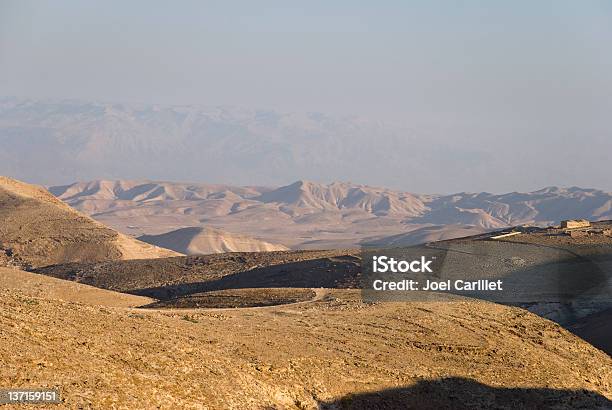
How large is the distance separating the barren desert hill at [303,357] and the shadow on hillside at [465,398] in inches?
1.8

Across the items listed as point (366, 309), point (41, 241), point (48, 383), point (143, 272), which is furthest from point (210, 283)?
point (48, 383)

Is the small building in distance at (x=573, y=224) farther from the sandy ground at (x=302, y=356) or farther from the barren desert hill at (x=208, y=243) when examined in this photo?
the barren desert hill at (x=208, y=243)

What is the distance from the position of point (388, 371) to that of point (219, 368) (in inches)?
232

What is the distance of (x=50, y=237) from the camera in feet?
267

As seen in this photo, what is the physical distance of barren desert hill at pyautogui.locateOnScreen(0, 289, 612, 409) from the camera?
20.4 metres

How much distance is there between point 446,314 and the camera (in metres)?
34.2

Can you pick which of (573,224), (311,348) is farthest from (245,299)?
(573,224)

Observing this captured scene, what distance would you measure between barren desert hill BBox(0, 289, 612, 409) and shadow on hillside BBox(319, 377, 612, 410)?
46mm

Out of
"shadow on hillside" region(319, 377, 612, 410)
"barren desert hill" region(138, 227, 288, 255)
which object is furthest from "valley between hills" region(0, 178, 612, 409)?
"barren desert hill" region(138, 227, 288, 255)

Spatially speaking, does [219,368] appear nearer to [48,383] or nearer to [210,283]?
[48,383]

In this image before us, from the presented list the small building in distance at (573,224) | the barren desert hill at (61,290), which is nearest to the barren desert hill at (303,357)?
the barren desert hill at (61,290)

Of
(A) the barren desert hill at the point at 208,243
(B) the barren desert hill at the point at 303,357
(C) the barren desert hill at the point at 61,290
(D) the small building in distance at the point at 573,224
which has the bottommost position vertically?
(A) the barren desert hill at the point at 208,243

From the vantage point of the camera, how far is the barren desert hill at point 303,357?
20.4 m

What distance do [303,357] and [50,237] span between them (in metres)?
60.4
